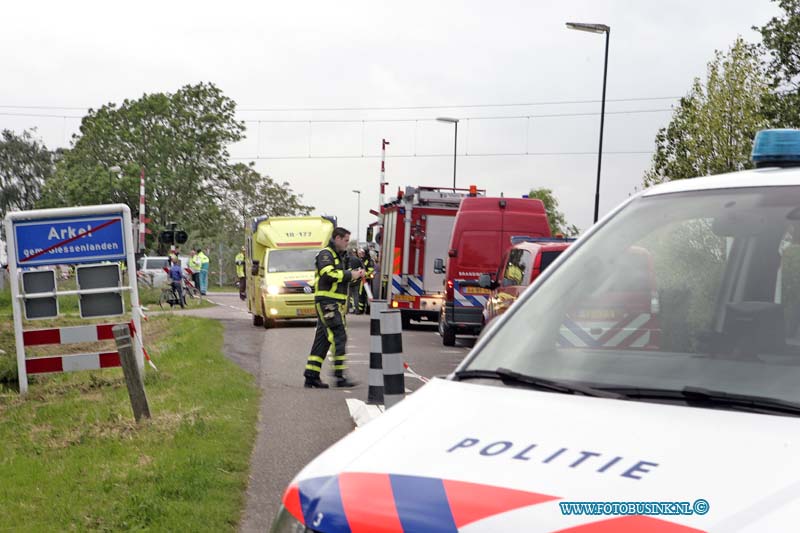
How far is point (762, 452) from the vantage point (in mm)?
2312

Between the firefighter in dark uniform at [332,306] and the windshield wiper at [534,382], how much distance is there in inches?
428

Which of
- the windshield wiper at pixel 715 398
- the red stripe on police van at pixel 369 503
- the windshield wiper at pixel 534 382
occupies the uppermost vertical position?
the windshield wiper at pixel 715 398

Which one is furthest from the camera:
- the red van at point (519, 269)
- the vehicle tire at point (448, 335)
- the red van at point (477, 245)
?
the vehicle tire at point (448, 335)

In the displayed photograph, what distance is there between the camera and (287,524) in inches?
100

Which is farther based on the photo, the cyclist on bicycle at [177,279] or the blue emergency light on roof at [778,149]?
the cyclist on bicycle at [177,279]

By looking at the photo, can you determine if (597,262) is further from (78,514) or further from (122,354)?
(122,354)

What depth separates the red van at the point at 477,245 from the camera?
21219 mm

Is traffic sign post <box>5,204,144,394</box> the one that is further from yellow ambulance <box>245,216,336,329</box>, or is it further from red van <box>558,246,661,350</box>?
yellow ambulance <box>245,216,336,329</box>

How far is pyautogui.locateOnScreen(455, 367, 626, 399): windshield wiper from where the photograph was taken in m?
2.84

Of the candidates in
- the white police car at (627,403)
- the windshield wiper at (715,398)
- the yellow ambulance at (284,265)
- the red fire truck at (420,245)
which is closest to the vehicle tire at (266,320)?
the yellow ambulance at (284,265)

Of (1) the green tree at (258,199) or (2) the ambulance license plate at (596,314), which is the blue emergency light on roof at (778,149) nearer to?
(2) the ambulance license plate at (596,314)

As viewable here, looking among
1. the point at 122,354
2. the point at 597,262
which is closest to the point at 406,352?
the point at 122,354

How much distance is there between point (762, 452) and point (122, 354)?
8.40 m

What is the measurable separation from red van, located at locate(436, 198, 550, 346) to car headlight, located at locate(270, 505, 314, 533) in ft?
61.0
